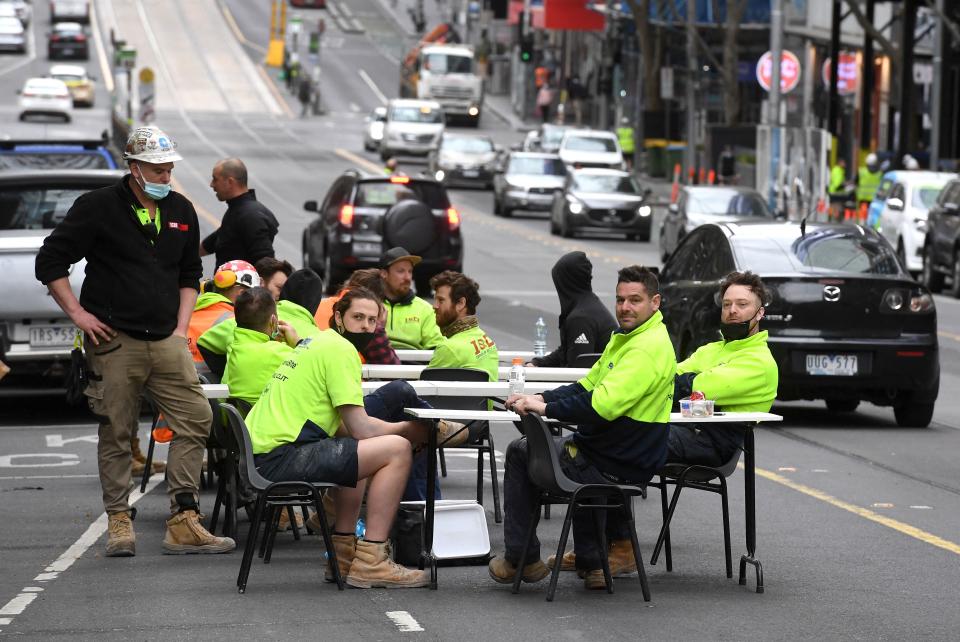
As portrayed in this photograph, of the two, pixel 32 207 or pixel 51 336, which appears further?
pixel 32 207

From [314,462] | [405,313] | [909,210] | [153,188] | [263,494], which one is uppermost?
[153,188]

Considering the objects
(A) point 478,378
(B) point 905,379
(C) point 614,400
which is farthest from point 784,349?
(C) point 614,400

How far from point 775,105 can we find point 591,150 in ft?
44.3

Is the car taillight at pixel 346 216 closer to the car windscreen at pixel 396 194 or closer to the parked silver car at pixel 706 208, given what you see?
A: the car windscreen at pixel 396 194

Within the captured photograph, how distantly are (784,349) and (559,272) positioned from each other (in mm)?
4171

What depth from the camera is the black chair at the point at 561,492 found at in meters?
8.84

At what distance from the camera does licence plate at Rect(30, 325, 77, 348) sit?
15.2 m

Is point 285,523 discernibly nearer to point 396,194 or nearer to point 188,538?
point 188,538

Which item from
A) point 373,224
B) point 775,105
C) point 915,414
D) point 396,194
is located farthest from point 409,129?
point 915,414

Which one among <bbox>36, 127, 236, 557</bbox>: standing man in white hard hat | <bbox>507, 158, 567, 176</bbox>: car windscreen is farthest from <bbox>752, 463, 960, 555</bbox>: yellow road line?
<bbox>507, 158, 567, 176</bbox>: car windscreen

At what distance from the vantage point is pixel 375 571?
9211 mm

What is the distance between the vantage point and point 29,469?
43.8 feet

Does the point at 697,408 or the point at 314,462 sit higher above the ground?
the point at 697,408

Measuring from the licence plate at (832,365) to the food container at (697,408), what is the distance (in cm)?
643
